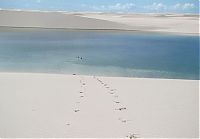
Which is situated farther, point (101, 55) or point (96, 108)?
point (101, 55)

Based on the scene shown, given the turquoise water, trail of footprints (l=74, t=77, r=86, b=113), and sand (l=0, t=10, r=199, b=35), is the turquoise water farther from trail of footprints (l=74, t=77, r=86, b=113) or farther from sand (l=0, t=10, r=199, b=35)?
trail of footprints (l=74, t=77, r=86, b=113)

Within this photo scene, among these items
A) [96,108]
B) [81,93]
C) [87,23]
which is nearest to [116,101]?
[96,108]

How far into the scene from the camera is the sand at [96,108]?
7.36ft

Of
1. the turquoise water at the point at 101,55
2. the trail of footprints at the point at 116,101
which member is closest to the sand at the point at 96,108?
the trail of footprints at the point at 116,101

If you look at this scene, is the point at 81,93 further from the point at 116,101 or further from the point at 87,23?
the point at 87,23

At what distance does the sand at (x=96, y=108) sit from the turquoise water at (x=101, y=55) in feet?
4.89

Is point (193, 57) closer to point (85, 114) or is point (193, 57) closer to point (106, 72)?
point (106, 72)

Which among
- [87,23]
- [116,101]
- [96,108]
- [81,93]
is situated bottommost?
[96,108]

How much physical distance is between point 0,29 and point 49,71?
3821 millimetres

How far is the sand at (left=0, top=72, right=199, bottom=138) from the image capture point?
224 centimetres

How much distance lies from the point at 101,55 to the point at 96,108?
349cm

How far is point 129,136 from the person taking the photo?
216 cm

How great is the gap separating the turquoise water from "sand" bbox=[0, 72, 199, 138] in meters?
1.49

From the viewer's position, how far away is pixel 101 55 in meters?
6.05
